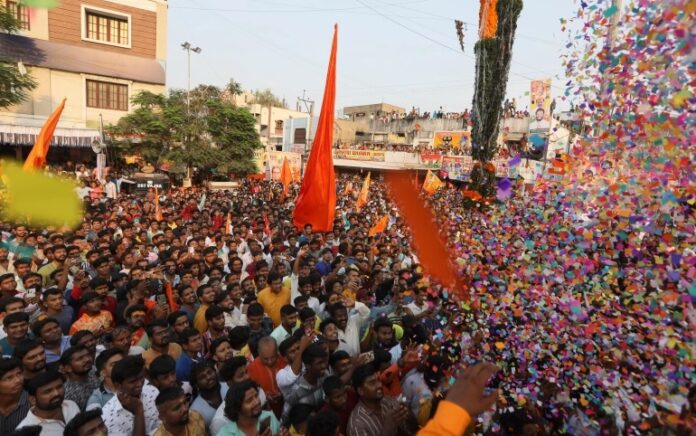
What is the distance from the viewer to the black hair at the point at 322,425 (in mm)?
2518

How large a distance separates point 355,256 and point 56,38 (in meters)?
20.1

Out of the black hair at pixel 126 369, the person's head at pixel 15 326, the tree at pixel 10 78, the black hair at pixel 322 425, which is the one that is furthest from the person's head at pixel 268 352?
the tree at pixel 10 78

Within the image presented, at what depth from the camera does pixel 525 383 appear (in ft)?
11.1

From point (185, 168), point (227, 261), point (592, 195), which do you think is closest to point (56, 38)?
point (185, 168)

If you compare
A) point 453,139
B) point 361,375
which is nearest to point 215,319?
point 361,375

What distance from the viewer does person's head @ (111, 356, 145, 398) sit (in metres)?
2.94

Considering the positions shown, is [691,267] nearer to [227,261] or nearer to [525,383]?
[525,383]

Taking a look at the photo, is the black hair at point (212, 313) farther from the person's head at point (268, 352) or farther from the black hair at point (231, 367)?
the black hair at point (231, 367)

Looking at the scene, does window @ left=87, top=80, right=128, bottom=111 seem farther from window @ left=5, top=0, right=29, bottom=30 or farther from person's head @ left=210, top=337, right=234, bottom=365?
person's head @ left=210, top=337, right=234, bottom=365

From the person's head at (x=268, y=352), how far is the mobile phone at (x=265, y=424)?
66 centimetres

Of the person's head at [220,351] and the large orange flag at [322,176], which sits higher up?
the large orange flag at [322,176]

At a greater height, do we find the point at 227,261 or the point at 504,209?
the point at 504,209

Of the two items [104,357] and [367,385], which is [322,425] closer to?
[367,385]

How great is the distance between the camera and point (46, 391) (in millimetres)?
2711
